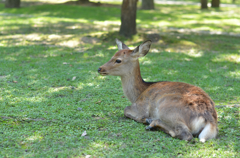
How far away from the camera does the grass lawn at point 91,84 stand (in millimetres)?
4459

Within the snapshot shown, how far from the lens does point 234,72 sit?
9.49 metres

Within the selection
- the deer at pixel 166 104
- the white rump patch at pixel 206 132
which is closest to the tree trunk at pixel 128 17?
the deer at pixel 166 104

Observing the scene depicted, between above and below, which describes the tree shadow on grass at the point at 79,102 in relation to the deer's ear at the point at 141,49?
below

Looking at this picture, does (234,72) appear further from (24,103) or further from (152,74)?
(24,103)

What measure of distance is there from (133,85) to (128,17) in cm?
749

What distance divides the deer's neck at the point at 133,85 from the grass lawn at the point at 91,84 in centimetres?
48

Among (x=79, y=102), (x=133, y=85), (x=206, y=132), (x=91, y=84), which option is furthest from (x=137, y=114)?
(x=91, y=84)

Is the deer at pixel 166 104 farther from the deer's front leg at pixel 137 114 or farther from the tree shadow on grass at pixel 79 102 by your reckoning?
the tree shadow on grass at pixel 79 102

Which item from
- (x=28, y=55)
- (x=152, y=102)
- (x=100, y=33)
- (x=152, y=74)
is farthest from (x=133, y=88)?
(x=100, y=33)

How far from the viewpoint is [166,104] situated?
4.98 metres

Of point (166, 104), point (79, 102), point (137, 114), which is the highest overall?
point (166, 104)

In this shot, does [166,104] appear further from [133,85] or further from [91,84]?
[91,84]

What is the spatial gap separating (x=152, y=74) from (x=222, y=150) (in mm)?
5022

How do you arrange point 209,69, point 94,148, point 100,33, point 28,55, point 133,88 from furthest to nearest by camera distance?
point 100,33 < point 28,55 < point 209,69 < point 133,88 < point 94,148
